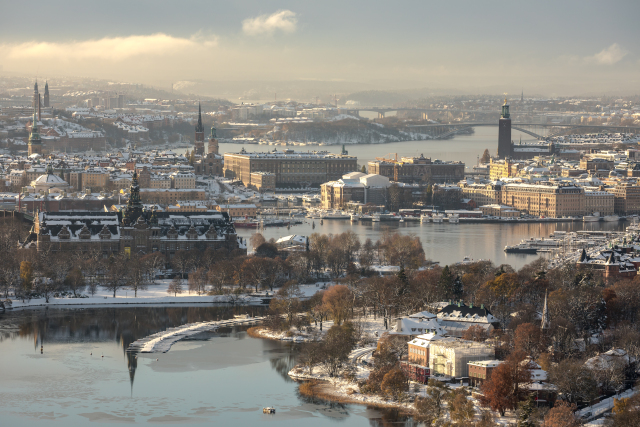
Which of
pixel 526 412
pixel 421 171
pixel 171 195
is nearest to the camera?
pixel 526 412

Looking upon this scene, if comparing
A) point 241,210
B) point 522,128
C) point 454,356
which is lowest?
point 241,210

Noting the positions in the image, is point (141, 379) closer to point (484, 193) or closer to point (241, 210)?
point (241, 210)

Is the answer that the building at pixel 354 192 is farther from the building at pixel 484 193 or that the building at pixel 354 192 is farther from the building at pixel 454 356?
the building at pixel 454 356

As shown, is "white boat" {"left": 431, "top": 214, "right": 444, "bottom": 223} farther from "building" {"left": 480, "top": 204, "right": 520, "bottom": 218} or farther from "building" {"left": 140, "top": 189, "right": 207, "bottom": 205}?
"building" {"left": 140, "top": 189, "right": 207, "bottom": 205}

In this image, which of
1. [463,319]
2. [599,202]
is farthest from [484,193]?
[463,319]

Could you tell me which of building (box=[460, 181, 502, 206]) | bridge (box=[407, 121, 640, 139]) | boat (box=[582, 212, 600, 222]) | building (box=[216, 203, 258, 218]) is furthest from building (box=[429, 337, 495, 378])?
bridge (box=[407, 121, 640, 139])

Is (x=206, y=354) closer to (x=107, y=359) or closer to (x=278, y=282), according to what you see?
(x=107, y=359)
